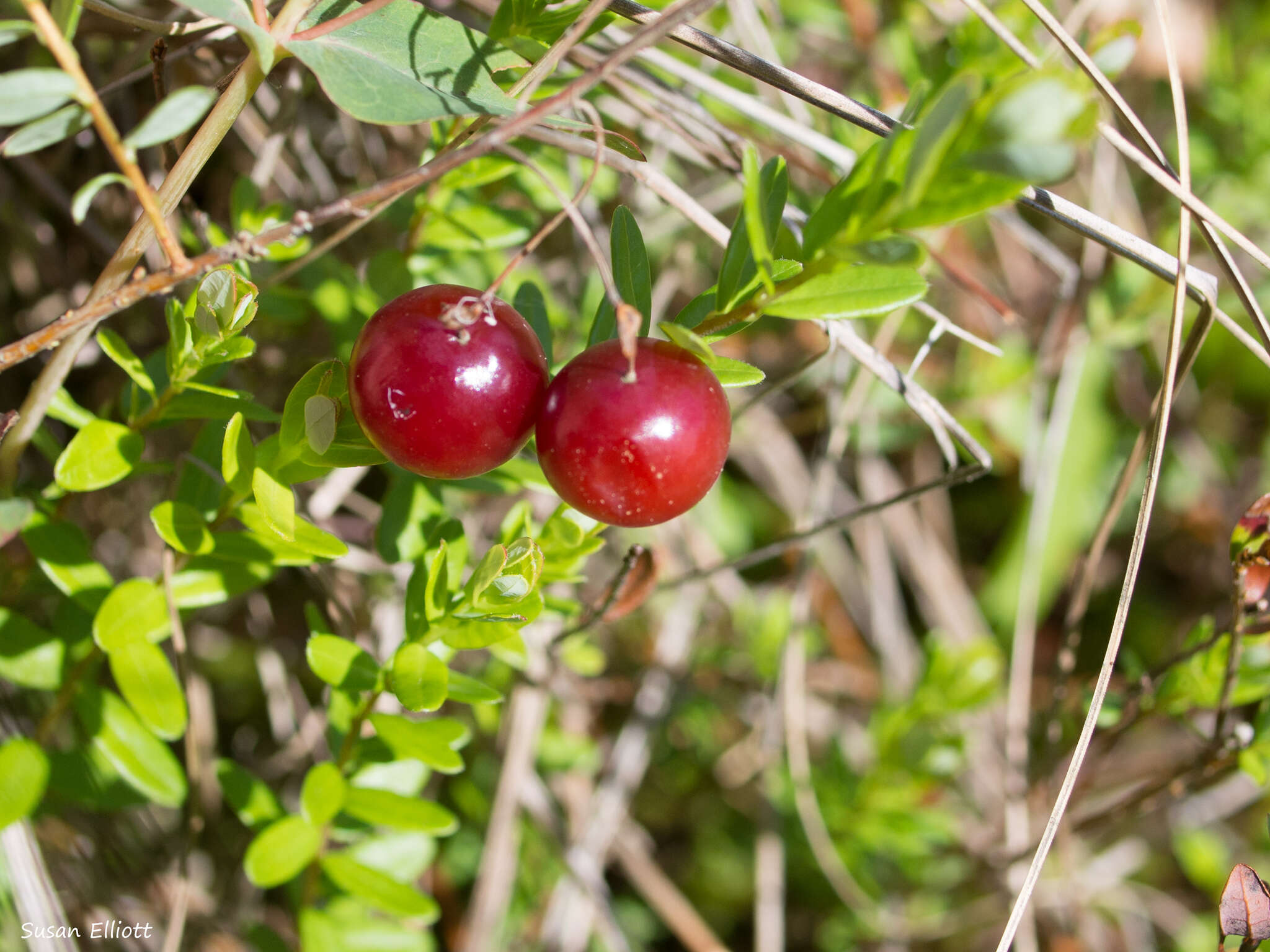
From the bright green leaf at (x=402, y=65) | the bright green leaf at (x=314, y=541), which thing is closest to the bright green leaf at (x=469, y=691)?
the bright green leaf at (x=314, y=541)

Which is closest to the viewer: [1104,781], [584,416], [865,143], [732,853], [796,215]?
[584,416]

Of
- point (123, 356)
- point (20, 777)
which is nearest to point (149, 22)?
point (123, 356)

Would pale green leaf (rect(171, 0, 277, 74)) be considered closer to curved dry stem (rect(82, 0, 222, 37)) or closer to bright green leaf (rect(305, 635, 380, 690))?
curved dry stem (rect(82, 0, 222, 37))

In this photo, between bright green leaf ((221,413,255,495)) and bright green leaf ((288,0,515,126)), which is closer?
bright green leaf ((288,0,515,126))

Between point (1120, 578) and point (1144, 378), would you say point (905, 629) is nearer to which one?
point (1120, 578)

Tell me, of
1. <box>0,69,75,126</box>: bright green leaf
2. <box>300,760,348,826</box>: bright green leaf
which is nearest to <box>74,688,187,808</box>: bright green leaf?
<box>300,760,348,826</box>: bright green leaf

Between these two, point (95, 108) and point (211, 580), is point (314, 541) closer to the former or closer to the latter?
point (211, 580)

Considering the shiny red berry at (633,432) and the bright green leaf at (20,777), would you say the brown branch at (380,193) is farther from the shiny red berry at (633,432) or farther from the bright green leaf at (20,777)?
the bright green leaf at (20,777)

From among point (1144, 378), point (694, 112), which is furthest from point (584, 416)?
point (1144, 378)
